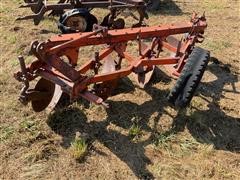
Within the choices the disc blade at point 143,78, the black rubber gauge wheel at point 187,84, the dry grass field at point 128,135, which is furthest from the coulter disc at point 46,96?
the black rubber gauge wheel at point 187,84

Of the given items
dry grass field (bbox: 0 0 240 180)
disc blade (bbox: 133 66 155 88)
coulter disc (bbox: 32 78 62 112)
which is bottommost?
dry grass field (bbox: 0 0 240 180)

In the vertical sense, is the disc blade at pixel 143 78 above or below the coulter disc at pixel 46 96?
below

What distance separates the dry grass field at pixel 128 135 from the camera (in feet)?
16.1

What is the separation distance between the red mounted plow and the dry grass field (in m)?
0.32

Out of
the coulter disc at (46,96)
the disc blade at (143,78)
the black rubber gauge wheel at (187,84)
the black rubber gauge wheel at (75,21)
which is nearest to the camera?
the black rubber gauge wheel at (187,84)

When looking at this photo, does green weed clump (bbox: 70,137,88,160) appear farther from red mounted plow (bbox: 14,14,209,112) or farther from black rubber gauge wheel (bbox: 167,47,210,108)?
black rubber gauge wheel (bbox: 167,47,210,108)

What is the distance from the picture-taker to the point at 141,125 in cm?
563

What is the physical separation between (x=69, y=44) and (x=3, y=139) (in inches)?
58.8

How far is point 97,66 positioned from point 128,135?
1044mm

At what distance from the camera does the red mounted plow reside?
16.3 feet

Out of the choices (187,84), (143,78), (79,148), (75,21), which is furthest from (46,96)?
(75,21)

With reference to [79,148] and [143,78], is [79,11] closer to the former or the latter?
[143,78]

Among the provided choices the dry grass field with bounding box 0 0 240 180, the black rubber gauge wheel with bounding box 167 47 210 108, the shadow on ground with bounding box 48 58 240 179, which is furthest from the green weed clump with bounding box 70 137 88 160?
the black rubber gauge wheel with bounding box 167 47 210 108

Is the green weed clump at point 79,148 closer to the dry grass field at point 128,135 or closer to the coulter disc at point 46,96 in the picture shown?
the dry grass field at point 128,135
